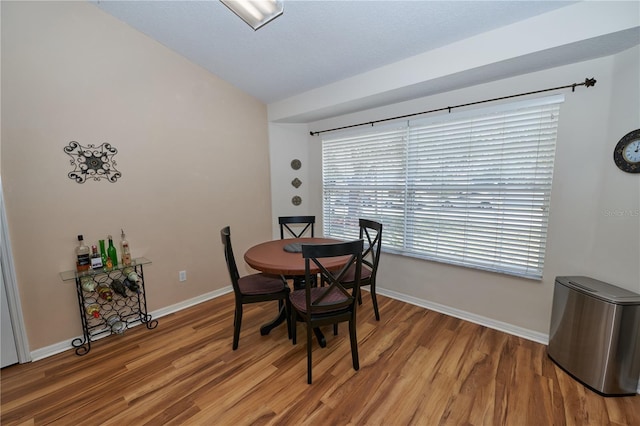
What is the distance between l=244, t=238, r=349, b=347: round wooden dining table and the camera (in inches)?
74.7

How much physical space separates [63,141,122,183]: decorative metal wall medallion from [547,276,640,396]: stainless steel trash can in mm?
3823

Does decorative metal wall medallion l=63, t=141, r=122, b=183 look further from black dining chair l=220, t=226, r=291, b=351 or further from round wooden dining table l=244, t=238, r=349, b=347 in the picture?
round wooden dining table l=244, t=238, r=349, b=347

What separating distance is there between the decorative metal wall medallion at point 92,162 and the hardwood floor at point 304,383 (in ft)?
4.81

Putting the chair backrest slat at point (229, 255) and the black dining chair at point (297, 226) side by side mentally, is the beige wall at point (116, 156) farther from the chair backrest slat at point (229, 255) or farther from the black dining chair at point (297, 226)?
the chair backrest slat at point (229, 255)

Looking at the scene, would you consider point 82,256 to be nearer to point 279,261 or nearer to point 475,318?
point 279,261

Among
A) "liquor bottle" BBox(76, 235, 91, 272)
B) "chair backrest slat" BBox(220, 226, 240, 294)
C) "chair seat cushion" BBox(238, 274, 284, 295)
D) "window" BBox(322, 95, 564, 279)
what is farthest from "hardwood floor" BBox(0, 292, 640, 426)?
"window" BBox(322, 95, 564, 279)

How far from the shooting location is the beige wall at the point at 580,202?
1.76 meters

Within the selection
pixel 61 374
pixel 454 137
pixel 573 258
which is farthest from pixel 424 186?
pixel 61 374

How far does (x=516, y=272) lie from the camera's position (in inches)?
90.3

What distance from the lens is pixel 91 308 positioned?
221cm

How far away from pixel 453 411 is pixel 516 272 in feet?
4.47

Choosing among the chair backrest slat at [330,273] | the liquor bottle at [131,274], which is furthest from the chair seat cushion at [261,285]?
the liquor bottle at [131,274]

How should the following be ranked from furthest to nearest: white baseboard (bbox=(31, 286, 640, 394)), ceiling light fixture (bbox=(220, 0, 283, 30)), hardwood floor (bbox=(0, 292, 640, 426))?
1. white baseboard (bbox=(31, 286, 640, 394))
2. hardwood floor (bbox=(0, 292, 640, 426))
3. ceiling light fixture (bbox=(220, 0, 283, 30))

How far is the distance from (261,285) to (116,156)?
1.78m
